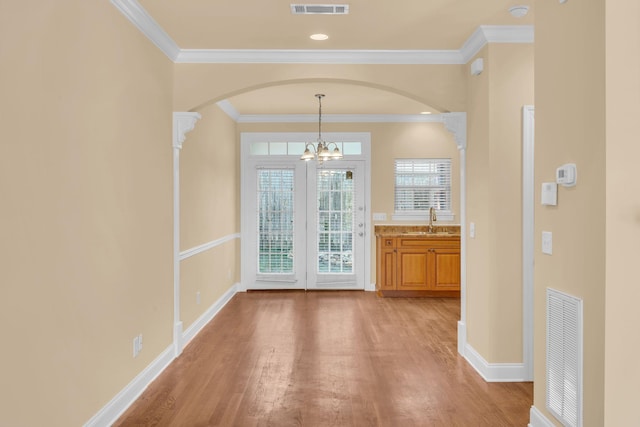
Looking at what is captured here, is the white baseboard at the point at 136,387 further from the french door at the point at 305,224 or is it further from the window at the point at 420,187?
the window at the point at 420,187

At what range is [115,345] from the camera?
2.99 metres

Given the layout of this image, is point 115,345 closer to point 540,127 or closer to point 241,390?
point 241,390

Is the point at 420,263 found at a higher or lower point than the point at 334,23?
lower

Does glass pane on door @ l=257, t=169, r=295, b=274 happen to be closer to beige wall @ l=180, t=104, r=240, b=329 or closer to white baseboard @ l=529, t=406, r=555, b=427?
beige wall @ l=180, t=104, r=240, b=329

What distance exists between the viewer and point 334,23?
3.58m

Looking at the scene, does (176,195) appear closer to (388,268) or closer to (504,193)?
(504,193)

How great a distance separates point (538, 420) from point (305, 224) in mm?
5067

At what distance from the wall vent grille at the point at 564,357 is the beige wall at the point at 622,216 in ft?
0.68

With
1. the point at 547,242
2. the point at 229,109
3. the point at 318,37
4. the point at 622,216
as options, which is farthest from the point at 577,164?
the point at 229,109

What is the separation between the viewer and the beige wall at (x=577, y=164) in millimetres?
2117

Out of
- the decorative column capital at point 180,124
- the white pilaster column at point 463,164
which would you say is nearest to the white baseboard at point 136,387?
the decorative column capital at point 180,124

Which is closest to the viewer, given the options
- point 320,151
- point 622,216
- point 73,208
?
point 622,216

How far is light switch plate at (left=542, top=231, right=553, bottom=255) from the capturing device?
103 inches

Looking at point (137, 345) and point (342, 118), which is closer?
point (137, 345)
